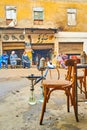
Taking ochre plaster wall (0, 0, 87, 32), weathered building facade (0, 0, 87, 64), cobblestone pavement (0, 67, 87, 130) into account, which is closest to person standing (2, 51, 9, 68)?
weathered building facade (0, 0, 87, 64)

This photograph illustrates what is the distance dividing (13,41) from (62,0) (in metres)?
6.06

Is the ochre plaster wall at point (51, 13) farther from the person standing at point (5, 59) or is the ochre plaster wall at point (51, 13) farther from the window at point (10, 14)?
the person standing at point (5, 59)

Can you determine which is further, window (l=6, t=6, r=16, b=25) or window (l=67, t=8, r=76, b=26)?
window (l=67, t=8, r=76, b=26)

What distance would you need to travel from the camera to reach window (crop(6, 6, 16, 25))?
2738cm

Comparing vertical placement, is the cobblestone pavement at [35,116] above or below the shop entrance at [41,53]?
above

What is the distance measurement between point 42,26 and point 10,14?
122 inches

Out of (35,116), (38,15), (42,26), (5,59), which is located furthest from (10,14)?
(35,116)

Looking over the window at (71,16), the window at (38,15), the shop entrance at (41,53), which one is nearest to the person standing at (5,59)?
the shop entrance at (41,53)

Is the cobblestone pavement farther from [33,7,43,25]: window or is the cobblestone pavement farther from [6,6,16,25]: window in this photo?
[33,7,43,25]: window

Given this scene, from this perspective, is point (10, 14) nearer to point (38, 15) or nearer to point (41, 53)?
point (38, 15)

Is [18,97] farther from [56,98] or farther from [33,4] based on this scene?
[33,4]

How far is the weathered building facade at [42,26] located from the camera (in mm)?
27406

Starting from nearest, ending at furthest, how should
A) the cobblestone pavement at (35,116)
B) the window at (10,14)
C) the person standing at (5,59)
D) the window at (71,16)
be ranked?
the cobblestone pavement at (35,116) → the person standing at (5,59) → the window at (10,14) → the window at (71,16)

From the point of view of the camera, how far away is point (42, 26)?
28266mm
